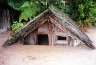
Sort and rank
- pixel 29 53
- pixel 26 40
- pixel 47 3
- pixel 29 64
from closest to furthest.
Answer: pixel 29 64
pixel 29 53
pixel 26 40
pixel 47 3

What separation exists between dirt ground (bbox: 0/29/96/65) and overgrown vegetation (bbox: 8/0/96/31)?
7.55 feet

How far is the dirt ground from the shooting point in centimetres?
956

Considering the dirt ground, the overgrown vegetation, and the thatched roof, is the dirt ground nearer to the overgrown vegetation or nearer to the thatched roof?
the thatched roof

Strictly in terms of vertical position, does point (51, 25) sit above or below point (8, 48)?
above

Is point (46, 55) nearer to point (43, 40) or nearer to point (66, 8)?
point (43, 40)

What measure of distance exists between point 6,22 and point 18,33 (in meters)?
3.08

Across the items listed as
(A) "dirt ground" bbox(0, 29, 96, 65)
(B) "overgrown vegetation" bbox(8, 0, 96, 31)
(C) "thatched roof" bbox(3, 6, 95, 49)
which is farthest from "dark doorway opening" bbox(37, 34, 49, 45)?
(B) "overgrown vegetation" bbox(8, 0, 96, 31)

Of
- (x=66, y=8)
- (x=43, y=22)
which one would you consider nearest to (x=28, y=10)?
(x=66, y=8)

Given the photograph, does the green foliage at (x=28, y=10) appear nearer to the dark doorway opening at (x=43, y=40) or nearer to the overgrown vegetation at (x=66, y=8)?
the overgrown vegetation at (x=66, y=8)

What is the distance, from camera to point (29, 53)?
10273mm

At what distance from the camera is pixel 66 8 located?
13586mm

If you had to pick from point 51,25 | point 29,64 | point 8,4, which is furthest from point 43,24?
point 8,4

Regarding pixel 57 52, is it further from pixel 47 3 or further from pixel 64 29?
pixel 47 3

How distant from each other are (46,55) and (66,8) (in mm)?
4005
